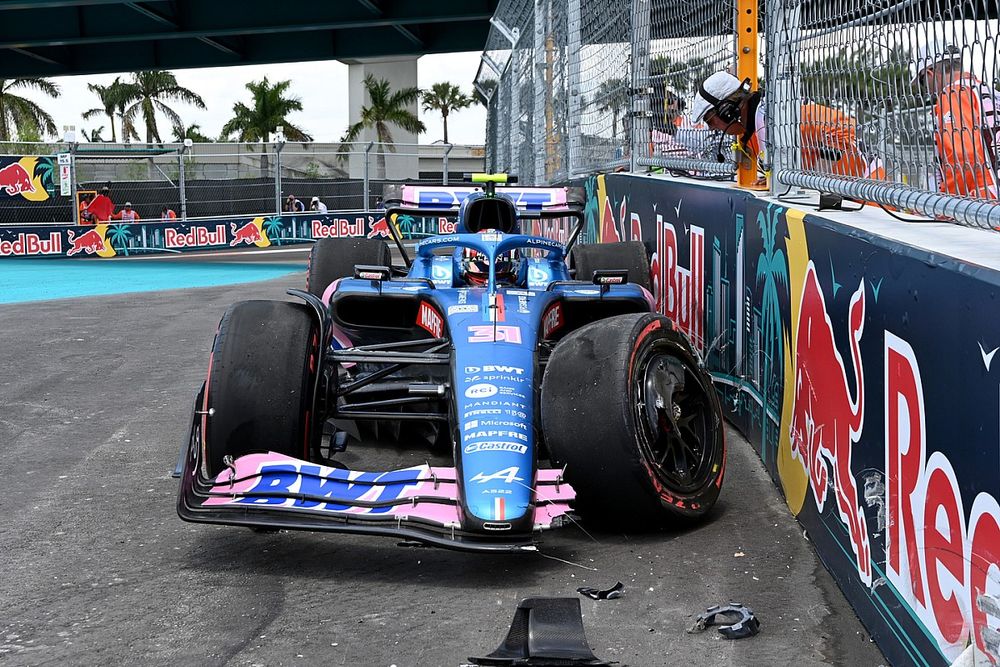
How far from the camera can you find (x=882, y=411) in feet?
10.6

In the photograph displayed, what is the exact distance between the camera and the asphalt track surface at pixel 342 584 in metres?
3.36

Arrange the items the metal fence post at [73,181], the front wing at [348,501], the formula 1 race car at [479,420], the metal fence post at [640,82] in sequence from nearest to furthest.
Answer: the front wing at [348,501] → the formula 1 race car at [479,420] → the metal fence post at [640,82] → the metal fence post at [73,181]

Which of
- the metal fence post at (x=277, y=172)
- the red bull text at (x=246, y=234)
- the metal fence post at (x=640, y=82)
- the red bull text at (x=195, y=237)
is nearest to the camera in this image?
the metal fence post at (x=640, y=82)

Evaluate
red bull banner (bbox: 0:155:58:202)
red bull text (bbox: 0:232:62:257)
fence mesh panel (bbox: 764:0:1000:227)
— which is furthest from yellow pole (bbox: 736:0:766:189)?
red bull banner (bbox: 0:155:58:202)

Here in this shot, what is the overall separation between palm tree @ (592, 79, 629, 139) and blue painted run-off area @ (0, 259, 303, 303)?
7709 millimetres

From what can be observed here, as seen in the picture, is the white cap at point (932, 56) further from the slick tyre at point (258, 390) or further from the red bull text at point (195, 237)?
the red bull text at point (195, 237)

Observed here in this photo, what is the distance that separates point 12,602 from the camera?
12.3 feet

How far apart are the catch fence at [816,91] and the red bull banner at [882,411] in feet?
0.74

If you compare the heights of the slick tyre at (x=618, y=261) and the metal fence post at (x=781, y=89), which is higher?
the metal fence post at (x=781, y=89)

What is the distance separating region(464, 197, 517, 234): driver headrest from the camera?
675 cm

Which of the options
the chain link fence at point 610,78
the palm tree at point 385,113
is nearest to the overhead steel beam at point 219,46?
the chain link fence at point 610,78

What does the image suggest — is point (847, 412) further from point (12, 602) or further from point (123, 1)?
point (123, 1)

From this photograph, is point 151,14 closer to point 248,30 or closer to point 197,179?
point 248,30

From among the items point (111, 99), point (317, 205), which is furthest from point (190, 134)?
point (317, 205)
